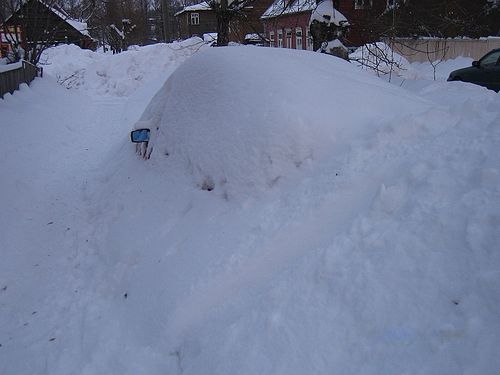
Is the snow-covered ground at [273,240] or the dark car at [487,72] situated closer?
the snow-covered ground at [273,240]

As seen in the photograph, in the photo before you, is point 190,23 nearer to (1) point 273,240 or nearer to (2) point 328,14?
(2) point 328,14

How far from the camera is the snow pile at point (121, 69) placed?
19594mm

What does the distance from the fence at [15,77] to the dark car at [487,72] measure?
1166 cm

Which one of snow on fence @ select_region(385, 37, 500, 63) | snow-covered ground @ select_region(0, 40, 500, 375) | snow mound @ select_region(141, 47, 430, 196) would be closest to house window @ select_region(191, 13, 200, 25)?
snow on fence @ select_region(385, 37, 500, 63)

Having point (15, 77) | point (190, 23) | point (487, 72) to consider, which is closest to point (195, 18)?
point (190, 23)

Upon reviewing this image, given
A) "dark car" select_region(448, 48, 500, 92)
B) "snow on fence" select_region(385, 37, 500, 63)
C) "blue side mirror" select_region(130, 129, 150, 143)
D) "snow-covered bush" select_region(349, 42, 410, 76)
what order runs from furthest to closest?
"snow on fence" select_region(385, 37, 500, 63)
"dark car" select_region(448, 48, 500, 92)
"snow-covered bush" select_region(349, 42, 410, 76)
"blue side mirror" select_region(130, 129, 150, 143)

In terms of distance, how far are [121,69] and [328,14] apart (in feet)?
48.6

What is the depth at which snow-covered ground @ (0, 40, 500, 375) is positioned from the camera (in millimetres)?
2406

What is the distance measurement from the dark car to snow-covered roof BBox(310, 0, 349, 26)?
521 centimetres

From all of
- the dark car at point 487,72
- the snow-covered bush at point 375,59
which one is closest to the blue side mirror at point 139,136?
the snow-covered bush at point 375,59

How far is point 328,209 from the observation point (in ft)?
11.1

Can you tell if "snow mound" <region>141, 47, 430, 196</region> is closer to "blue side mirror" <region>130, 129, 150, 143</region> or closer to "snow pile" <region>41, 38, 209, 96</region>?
"blue side mirror" <region>130, 129, 150, 143</region>

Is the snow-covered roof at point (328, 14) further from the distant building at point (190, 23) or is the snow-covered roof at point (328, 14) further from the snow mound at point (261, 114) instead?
the distant building at point (190, 23)

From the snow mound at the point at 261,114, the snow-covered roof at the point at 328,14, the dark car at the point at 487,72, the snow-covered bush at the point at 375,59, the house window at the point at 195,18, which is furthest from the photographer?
the house window at the point at 195,18
